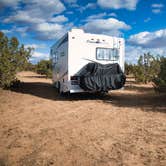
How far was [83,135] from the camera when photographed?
18.3 ft

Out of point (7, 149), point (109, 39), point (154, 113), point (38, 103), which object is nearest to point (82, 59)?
point (109, 39)

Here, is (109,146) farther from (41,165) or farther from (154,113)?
(154,113)

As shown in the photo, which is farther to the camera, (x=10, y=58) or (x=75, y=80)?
(x=10, y=58)

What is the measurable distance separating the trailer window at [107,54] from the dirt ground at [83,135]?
2.75m

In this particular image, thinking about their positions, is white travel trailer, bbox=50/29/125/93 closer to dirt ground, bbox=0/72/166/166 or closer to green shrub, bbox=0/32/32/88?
dirt ground, bbox=0/72/166/166

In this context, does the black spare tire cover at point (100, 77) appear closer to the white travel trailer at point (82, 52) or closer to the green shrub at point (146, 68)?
the white travel trailer at point (82, 52)

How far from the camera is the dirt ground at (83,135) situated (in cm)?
426

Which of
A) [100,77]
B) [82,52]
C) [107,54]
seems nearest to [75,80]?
[100,77]

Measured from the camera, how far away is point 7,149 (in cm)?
486

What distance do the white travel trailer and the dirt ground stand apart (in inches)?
71.9

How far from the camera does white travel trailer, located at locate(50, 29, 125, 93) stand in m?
10.1

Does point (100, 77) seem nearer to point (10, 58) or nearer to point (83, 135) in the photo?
point (83, 135)

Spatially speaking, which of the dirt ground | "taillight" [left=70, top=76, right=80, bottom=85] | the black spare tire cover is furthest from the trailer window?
the dirt ground

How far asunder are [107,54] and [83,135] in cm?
598
